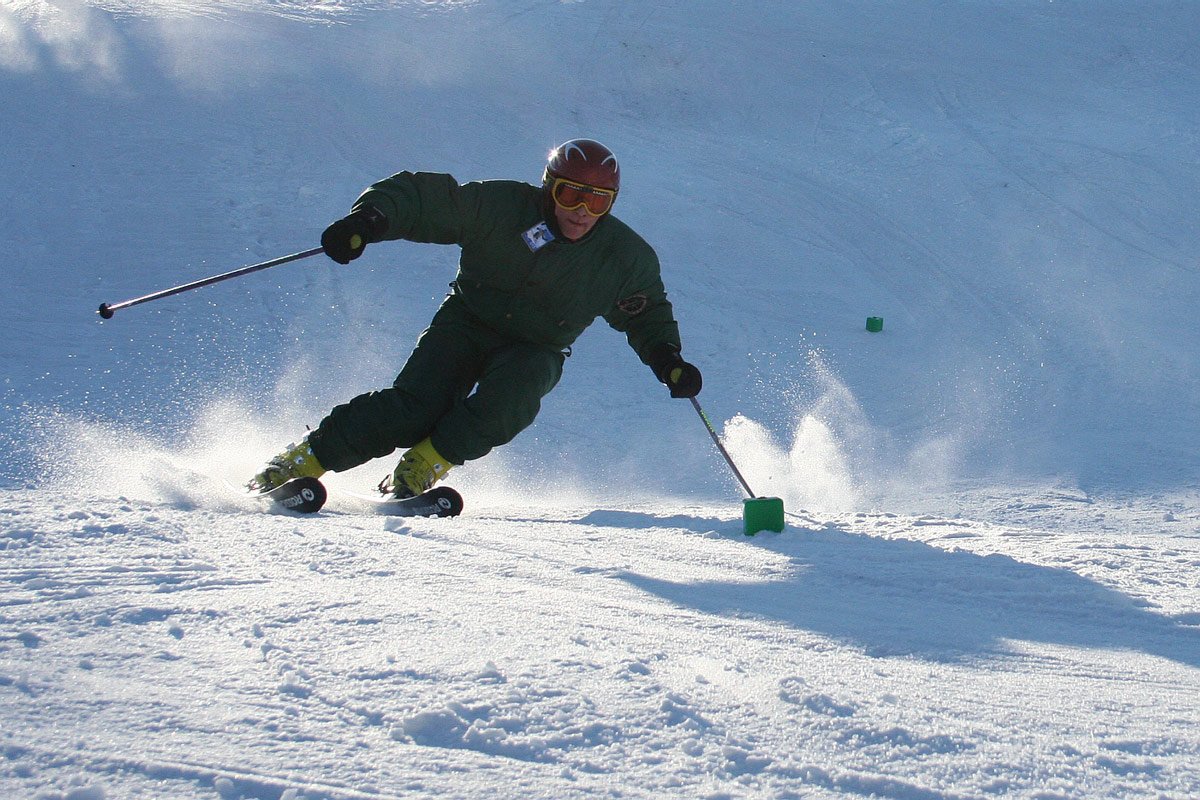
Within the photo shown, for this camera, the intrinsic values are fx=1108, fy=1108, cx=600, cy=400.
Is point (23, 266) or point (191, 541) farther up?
point (23, 266)

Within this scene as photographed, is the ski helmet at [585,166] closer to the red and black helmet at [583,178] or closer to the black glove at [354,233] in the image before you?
the red and black helmet at [583,178]

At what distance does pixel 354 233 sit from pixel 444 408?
2.67 ft

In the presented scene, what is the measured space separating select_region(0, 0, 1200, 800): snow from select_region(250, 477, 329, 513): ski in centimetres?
14

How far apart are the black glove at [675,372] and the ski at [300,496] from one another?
1.47 meters

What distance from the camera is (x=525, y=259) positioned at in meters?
4.46

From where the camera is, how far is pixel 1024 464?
685cm

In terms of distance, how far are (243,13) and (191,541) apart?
46.0 feet

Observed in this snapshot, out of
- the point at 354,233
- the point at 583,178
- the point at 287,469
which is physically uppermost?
the point at 583,178

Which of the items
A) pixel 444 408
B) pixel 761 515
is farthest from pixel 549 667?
pixel 444 408

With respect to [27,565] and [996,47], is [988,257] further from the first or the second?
[27,565]

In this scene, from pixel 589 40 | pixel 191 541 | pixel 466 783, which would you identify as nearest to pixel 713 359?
pixel 191 541

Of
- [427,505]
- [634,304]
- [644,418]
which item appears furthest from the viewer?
[644,418]

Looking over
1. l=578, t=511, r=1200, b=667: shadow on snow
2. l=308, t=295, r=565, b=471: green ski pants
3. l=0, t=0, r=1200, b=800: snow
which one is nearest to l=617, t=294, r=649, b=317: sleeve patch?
l=308, t=295, r=565, b=471: green ski pants

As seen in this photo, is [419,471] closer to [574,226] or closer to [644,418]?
[574,226]
